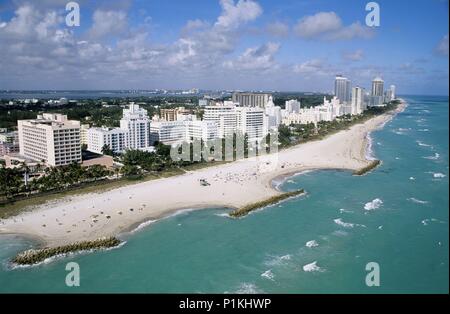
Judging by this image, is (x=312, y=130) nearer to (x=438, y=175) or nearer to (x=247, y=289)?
(x=438, y=175)

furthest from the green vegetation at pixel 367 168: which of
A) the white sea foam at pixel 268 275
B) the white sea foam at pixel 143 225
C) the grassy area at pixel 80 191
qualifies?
the white sea foam at pixel 268 275

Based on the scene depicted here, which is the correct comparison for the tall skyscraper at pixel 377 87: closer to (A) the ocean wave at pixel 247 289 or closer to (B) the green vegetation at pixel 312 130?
(B) the green vegetation at pixel 312 130

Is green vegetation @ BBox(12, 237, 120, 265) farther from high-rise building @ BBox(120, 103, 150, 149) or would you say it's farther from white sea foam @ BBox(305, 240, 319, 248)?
high-rise building @ BBox(120, 103, 150, 149)

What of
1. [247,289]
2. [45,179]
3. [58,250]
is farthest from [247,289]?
[45,179]

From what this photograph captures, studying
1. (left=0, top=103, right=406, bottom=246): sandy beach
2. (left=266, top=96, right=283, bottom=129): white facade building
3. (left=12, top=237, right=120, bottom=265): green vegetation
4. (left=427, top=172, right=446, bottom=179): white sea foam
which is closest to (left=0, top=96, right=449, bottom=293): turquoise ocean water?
(left=12, top=237, right=120, bottom=265): green vegetation

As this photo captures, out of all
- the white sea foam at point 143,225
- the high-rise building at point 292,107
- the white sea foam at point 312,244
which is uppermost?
the high-rise building at point 292,107

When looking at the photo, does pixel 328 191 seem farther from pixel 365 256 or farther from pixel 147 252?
pixel 147 252
